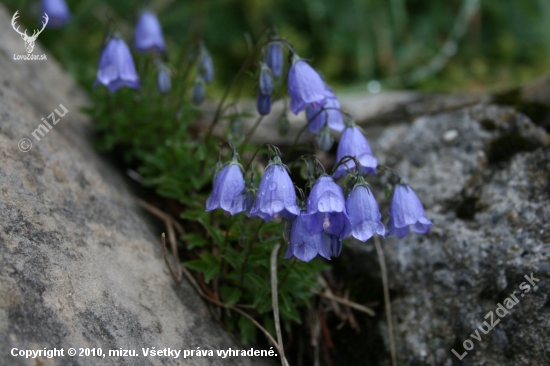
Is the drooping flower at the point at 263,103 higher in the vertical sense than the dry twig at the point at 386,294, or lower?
higher

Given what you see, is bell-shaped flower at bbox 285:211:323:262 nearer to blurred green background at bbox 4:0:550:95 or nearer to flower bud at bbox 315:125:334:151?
flower bud at bbox 315:125:334:151

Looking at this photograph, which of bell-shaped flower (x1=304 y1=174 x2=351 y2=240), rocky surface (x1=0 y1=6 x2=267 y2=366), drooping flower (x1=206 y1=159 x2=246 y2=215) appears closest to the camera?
rocky surface (x1=0 y1=6 x2=267 y2=366)

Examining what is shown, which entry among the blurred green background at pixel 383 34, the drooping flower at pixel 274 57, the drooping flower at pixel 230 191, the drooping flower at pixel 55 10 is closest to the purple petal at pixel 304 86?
the drooping flower at pixel 274 57

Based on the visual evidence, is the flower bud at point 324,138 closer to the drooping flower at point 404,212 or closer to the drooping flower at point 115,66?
the drooping flower at point 404,212

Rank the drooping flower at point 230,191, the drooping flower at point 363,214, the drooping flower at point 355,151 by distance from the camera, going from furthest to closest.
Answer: the drooping flower at point 355,151
the drooping flower at point 230,191
the drooping flower at point 363,214

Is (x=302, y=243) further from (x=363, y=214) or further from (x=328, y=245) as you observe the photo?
(x=363, y=214)

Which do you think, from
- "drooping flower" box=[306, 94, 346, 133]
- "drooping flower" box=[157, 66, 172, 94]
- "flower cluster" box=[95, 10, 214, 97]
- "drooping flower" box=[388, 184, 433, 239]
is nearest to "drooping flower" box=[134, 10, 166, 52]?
"flower cluster" box=[95, 10, 214, 97]
